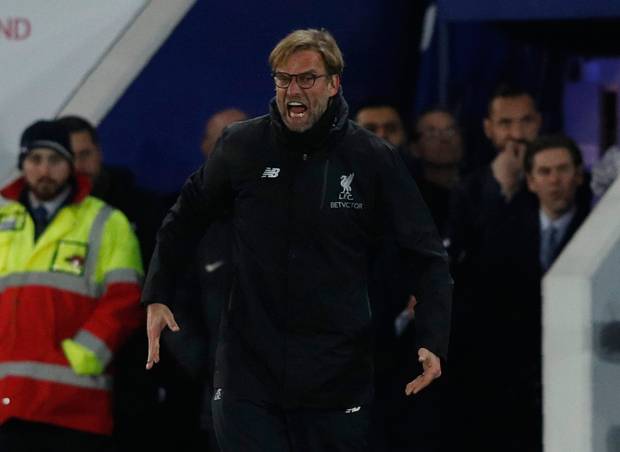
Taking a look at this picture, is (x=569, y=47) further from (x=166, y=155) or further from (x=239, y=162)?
(x=239, y=162)

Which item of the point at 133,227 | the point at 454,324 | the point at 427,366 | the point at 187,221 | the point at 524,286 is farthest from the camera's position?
the point at 133,227

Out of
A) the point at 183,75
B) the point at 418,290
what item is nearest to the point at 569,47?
the point at 183,75

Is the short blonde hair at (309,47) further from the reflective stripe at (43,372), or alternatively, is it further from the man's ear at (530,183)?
the man's ear at (530,183)

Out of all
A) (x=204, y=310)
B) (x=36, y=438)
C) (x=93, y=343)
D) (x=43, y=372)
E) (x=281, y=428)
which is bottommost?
(x=36, y=438)

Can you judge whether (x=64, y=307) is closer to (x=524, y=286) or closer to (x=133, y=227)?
(x=133, y=227)

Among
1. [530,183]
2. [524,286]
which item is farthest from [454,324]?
[530,183]

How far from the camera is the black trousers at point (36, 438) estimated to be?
7.00 meters

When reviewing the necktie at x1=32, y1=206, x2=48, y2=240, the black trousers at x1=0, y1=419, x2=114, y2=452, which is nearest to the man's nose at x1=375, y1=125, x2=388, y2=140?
the necktie at x1=32, y1=206, x2=48, y2=240

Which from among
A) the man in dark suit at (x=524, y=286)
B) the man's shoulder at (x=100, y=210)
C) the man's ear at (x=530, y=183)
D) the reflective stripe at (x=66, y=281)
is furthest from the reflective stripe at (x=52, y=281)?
the man's ear at (x=530, y=183)

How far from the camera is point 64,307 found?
279 inches

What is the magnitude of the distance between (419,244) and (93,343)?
2.17 meters

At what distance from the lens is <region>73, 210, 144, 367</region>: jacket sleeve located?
23.1 feet

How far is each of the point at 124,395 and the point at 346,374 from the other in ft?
7.04

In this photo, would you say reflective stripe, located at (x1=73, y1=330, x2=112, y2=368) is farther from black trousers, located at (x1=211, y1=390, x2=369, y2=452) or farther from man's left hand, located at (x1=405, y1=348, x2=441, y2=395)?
man's left hand, located at (x1=405, y1=348, x2=441, y2=395)
